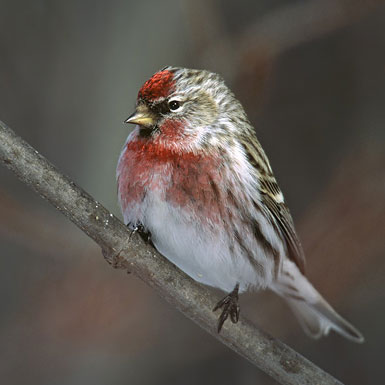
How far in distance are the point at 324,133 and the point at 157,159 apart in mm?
2388

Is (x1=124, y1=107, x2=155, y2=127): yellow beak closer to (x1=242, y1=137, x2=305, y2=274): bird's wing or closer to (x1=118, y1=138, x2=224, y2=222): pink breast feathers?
(x1=118, y1=138, x2=224, y2=222): pink breast feathers

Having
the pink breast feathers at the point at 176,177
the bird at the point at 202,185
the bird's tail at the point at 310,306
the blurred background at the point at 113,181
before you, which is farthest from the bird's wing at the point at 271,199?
the blurred background at the point at 113,181

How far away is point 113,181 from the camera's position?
13.5ft

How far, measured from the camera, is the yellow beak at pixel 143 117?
2758 millimetres

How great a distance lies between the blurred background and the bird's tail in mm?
803

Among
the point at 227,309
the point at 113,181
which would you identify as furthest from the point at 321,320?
the point at 113,181

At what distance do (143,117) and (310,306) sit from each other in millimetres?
1509

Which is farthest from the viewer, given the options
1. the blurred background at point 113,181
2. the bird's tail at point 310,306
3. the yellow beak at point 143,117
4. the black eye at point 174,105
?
the blurred background at point 113,181

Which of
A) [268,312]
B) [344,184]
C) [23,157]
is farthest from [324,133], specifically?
[23,157]

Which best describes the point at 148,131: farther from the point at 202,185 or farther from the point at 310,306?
the point at 310,306

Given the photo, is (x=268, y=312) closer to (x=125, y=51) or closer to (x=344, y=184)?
(x=344, y=184)

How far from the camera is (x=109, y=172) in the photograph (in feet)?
13.6

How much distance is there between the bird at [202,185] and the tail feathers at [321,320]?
20.9 inches

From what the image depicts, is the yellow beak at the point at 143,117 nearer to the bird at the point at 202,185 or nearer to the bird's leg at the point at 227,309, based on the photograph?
the bird at the point at 202,185
